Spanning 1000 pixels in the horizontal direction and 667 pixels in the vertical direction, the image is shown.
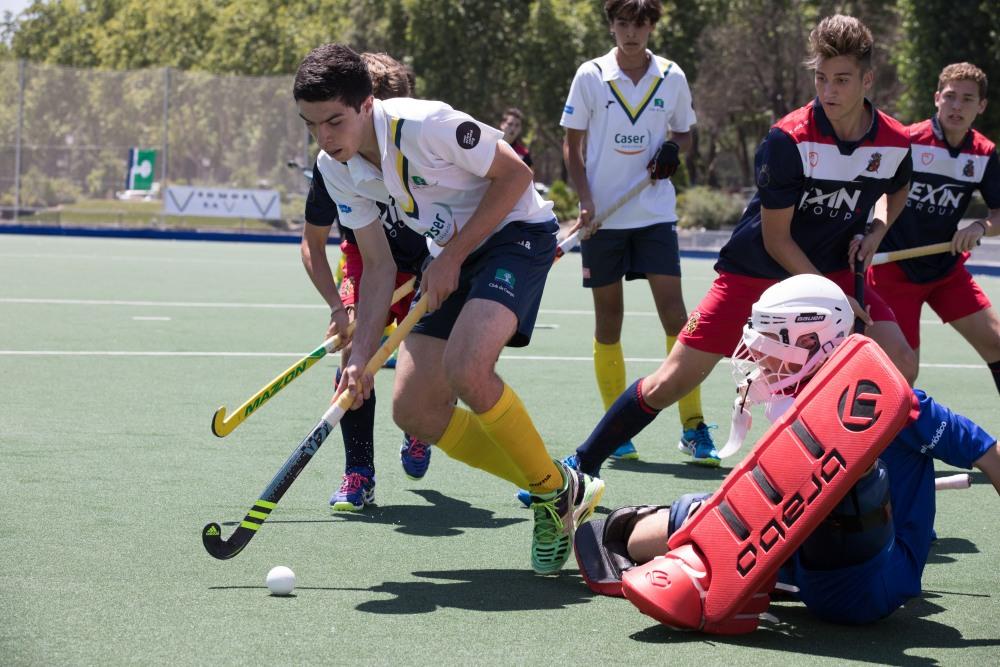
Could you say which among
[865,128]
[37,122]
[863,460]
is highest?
[865,128]

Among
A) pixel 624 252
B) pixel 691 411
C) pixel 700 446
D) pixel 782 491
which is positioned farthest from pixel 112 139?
pixel 782 491

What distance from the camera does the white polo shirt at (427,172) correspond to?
4.03m

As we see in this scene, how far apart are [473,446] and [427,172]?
0.89 metres

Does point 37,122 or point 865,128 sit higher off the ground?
point 865,128

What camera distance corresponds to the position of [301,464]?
3.99 meters

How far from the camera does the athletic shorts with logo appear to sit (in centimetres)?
540

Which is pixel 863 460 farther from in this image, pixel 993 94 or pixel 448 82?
pixel 448 82

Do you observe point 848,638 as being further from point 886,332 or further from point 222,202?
point 222,202

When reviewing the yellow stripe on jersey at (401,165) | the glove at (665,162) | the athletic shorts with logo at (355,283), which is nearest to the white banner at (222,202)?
the glove at (665,162)

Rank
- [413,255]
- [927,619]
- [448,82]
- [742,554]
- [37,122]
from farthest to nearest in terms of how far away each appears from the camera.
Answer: [448,82], [37,122], [413,255], [927,619], [742,554]

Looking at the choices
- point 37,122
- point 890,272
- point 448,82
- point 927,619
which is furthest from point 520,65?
point 927,619

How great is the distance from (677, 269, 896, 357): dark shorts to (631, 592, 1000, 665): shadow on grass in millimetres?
1296

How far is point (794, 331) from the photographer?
354 cm

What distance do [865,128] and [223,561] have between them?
2.46m
